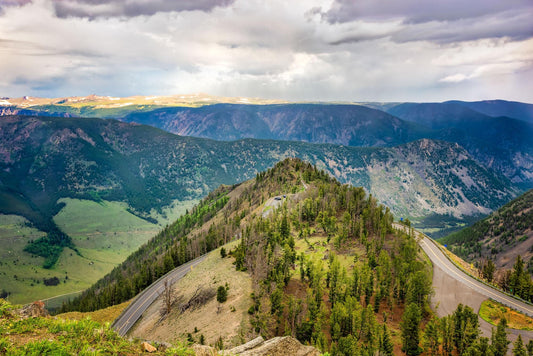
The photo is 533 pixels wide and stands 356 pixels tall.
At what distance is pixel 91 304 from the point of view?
5595 inches

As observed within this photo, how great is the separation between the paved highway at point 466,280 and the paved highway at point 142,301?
100 m

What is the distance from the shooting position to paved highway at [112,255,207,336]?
306 ft

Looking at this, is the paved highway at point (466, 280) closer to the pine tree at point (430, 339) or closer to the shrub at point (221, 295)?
the pine tree at point (430, 339)

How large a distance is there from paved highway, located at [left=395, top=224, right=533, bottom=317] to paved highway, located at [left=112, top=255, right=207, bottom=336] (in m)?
100

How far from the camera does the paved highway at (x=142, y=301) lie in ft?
306

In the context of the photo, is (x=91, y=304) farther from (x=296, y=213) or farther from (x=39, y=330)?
(x=39, y=330)

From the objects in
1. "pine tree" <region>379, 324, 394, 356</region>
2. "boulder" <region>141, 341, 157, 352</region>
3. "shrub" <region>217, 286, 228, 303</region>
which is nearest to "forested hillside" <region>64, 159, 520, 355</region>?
"pine tree" <region>379, 324, 394, 356</region>

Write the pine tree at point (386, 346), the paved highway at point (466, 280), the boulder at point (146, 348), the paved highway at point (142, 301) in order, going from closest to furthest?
the boulder at point (146, 348) → the pine tree at point (386, 346) → the paved highway at point (466, 280) → the paved highway at point (142, 301)

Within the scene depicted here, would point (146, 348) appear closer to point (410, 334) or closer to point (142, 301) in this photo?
point (410, 334)

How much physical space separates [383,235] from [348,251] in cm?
1495

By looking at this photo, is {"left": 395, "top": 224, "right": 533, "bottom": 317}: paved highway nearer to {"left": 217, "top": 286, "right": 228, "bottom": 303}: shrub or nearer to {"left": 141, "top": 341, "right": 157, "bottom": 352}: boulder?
{"left": 217, "top": 286, "right": 228, "bottom": 303}: shrub

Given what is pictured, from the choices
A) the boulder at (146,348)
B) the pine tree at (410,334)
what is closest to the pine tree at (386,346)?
the pine tree at (410,334)

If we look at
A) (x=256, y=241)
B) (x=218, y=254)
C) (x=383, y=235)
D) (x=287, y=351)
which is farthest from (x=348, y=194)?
(x=287, y=351)

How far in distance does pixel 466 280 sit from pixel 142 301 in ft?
382
